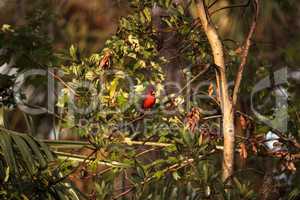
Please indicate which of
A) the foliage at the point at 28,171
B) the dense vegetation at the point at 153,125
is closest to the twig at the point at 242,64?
the dense vegetation at the point at 153,125

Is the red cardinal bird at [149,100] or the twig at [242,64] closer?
the twig at [242,64]

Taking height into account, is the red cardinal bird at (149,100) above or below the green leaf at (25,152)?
above

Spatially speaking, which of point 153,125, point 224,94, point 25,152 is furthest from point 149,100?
point 25,152

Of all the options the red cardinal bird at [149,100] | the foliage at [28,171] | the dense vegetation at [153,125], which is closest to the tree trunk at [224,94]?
the dense vegetation at [153,125]

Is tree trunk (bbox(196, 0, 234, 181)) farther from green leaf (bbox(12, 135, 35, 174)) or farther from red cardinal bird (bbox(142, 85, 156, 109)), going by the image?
green leaf (bbox(12, 135, 35, 174))

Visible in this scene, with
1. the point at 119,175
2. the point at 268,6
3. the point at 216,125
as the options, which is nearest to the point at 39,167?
the point at 119,175

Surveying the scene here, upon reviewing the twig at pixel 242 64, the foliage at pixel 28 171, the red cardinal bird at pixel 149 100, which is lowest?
the foliage at pixel 28 171

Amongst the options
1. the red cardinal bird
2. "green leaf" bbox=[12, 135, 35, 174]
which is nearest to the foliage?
"green leaf" bbox=[12, 135, 35, 174]

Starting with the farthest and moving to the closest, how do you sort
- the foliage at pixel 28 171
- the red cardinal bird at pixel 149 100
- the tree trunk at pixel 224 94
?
the red cardinal bird at pixel 149 100, the tree trunk at pixel 224 94, the foliage at pixel 28 171

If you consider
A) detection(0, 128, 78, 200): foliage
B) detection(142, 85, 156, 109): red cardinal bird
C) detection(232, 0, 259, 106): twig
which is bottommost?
detection(0, 128, 78, 200): foliage

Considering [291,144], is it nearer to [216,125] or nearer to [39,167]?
[216,125]

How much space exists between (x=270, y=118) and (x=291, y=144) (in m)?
0.21

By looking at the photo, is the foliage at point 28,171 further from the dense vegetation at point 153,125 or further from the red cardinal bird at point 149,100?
the red cardinal bird at point 149,100

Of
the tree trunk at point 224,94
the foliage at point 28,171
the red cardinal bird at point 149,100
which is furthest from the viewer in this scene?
the red cardinal bird at point 149,100
